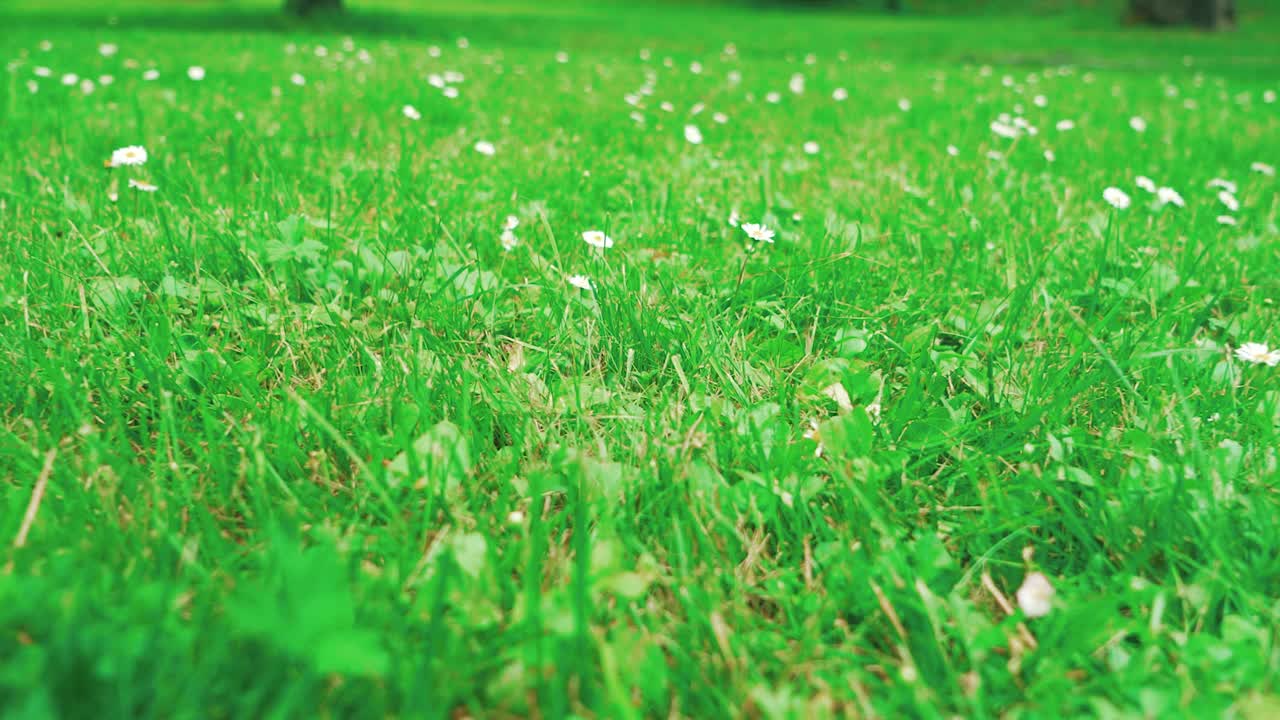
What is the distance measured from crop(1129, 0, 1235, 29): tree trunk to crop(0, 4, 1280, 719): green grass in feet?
65.5

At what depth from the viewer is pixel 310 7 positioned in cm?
1409

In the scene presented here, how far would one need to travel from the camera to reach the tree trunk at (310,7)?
14.0 m

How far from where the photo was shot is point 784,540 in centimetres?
117

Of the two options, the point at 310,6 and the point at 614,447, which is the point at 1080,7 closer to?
the point at 310,6

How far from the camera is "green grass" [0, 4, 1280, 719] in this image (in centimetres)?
88

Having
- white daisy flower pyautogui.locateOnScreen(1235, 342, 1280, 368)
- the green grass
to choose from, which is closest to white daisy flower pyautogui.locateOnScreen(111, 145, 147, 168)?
the green grass

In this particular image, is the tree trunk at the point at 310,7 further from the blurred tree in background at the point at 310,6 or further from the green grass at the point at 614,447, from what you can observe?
the green grass at the point at 614,447

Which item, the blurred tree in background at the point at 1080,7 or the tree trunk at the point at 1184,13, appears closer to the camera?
the blurred tree in background at the point at 1080,7

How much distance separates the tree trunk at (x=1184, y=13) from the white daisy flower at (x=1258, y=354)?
2178 cm

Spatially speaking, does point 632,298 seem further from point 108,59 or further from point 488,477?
point 108,59

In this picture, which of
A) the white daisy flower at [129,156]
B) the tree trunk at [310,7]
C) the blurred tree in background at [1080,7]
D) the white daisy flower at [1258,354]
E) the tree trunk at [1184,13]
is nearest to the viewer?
the white daisy flower at [1258,354]

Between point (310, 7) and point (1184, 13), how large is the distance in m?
20.3

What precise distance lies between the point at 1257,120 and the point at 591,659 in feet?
23.9

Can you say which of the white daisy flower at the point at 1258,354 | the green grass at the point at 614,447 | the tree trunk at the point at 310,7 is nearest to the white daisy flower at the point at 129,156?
the green grass at the point at 614,447
